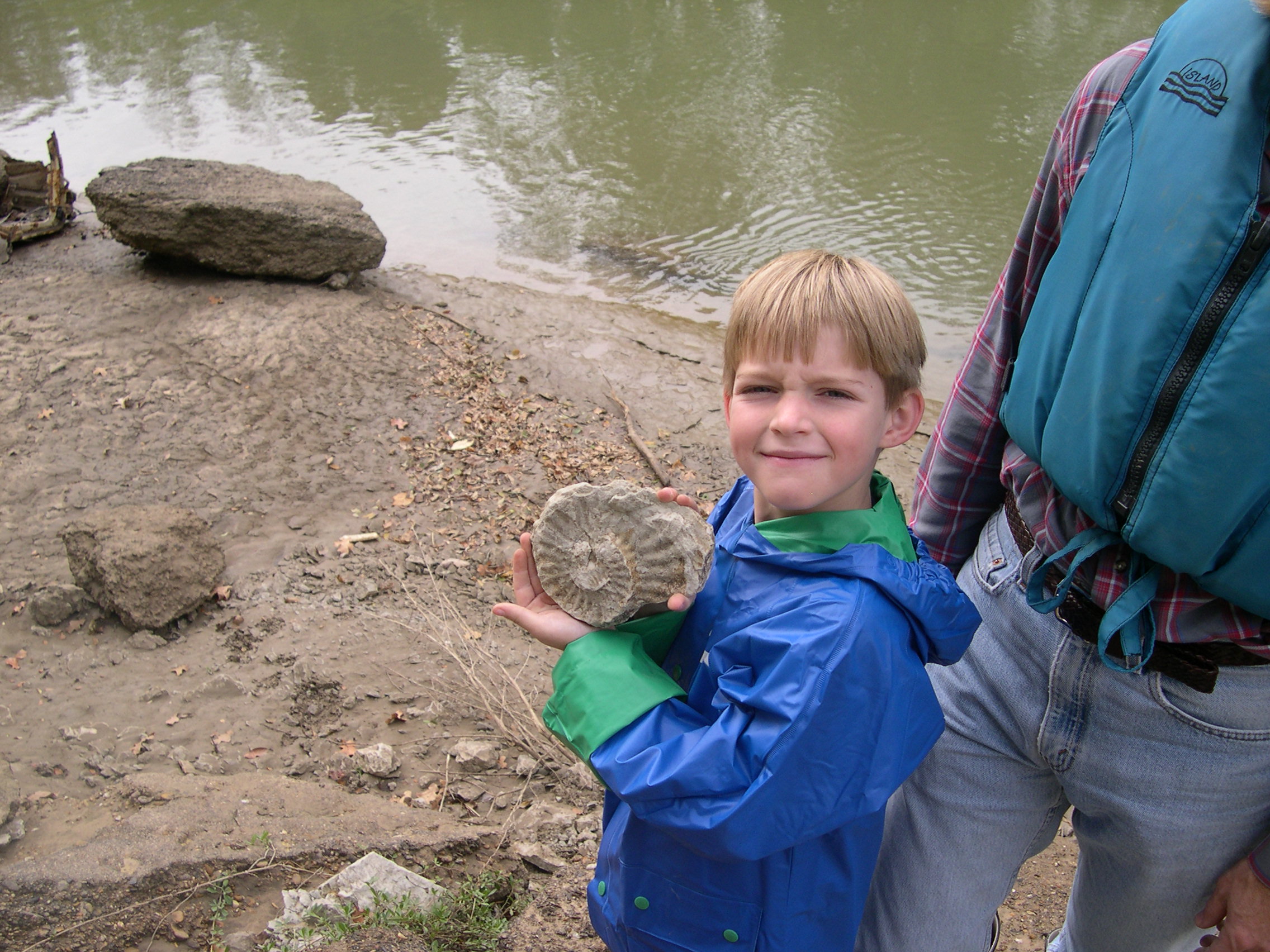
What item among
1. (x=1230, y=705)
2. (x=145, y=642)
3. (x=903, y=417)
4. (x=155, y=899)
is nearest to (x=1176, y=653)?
(x=1230, y=705)

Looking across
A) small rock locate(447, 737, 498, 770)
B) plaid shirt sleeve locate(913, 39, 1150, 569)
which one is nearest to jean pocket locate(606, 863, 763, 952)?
plaid shirt sleeve locate(913, 39, 1150, 569)

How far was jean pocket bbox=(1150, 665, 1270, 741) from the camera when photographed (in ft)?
4.89

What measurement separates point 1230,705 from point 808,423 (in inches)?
31.4

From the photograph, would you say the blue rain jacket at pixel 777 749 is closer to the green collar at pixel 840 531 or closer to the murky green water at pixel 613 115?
the green collar at pixel 840 531

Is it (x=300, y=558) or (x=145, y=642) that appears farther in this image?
(x=300, y=558)

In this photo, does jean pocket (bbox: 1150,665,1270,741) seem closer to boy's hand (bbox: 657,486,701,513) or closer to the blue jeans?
the blue jeans

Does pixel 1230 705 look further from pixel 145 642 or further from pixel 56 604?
pixel 56 604

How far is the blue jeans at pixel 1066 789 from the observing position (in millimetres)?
1546

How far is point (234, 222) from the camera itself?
643cm

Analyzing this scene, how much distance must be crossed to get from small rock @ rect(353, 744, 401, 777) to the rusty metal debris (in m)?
6.35

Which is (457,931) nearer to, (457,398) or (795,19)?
(457,398)

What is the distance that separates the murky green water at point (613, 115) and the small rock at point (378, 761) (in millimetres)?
5177

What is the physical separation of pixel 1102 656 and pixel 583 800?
195 centimetres

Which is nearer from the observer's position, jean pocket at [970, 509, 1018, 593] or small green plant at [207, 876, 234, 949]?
jean pocket at [970, 509, 1018, 593]
